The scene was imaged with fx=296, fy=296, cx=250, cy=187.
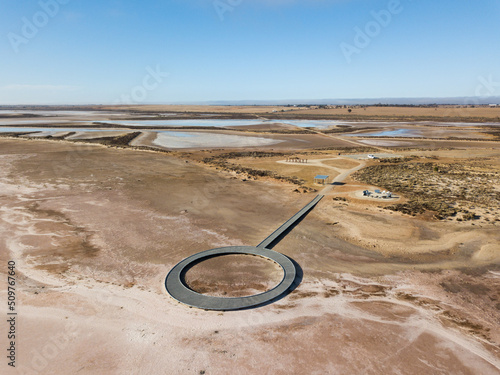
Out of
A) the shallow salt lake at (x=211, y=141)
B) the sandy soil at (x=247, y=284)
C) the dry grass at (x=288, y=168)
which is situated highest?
the shallow salt lake at (x=211, y=141)

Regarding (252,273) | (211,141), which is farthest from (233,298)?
(211,141)

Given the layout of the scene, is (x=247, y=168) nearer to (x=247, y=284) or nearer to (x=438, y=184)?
(x=438, y=184)

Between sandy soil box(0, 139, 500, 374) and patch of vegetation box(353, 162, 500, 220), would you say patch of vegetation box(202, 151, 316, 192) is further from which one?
patch of vegetation box(353, 162, 500, 220)

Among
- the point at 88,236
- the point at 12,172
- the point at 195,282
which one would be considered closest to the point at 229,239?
the point at 195,282

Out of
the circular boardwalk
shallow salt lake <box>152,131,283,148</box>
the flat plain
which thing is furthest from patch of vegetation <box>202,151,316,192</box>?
the circular boardwalk

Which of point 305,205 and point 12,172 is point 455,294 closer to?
point 305,205

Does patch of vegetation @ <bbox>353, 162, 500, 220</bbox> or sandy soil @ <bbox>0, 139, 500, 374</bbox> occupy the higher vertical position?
patch of vegetation @ <bbox>353, 162, 500, 220</bbox>

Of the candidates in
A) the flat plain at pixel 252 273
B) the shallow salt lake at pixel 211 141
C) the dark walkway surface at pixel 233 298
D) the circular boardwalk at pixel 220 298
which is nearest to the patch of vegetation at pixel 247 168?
the flat plain at pixel 252 273

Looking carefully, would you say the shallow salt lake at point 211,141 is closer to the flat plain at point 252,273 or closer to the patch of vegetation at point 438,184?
the flat plain at point 252,273
